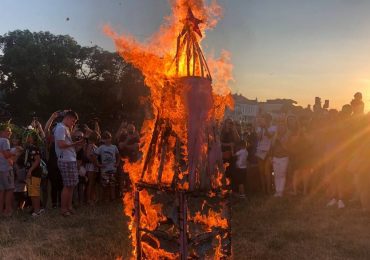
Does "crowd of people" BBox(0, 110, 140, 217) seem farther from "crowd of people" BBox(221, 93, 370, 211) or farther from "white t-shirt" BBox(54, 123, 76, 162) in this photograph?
"crowd of people" BBox(221, 93, 370, 211)

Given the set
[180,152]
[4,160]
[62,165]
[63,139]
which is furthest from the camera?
[4,160]

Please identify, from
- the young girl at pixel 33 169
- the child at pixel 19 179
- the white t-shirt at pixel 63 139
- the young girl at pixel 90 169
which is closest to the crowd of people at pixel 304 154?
the young girl at pixel 90 169

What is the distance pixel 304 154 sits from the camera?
33.8 feet

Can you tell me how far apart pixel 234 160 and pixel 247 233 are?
3565mm

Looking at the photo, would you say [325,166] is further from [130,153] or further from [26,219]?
[26,219]

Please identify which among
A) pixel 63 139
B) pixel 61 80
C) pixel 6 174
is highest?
pixel 61 80

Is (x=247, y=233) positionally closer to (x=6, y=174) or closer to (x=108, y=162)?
(x=108, y=162)

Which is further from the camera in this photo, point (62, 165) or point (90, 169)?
point (90, 169)

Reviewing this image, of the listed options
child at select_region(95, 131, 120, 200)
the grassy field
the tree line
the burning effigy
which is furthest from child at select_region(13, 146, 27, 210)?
the tree line

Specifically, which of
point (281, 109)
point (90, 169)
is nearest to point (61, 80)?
point (281, 109)

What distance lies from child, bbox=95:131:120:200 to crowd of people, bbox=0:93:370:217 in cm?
2

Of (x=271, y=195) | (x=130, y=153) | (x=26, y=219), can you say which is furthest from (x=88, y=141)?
(x=271, y=195)

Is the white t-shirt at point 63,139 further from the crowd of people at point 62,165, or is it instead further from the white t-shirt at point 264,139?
the white t-shirt at point 264,139

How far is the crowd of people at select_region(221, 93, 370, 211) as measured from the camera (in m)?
9.20
